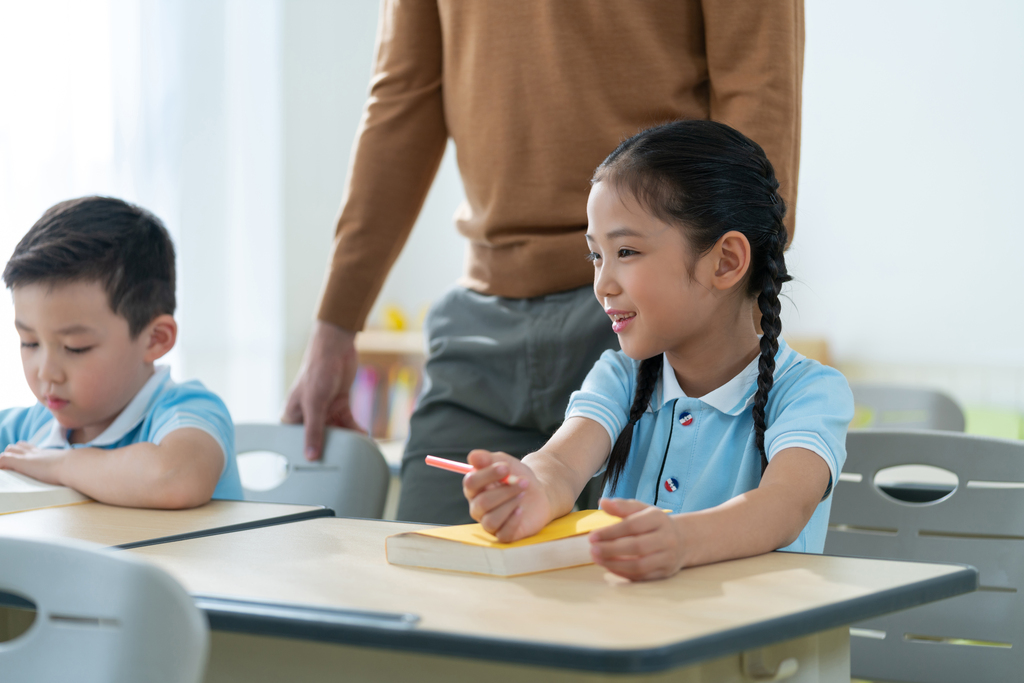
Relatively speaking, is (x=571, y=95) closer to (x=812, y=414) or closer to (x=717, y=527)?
(x=812, y=414)

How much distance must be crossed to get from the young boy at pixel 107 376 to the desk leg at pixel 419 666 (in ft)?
1.26

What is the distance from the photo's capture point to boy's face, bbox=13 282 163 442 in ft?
4.06

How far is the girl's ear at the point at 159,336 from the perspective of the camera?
4.40 ft

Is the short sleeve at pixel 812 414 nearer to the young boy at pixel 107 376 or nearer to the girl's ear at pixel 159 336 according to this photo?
the young boy at pixel 107 376

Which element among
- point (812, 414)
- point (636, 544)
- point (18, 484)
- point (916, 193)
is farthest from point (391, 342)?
point (636, 544)

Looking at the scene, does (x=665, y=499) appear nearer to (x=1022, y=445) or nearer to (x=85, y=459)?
(x=1022, y=445)

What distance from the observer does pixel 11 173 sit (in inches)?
86.2

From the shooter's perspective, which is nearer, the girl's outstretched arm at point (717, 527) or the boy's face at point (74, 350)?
the girl's outstretched arm at point (717, 527)

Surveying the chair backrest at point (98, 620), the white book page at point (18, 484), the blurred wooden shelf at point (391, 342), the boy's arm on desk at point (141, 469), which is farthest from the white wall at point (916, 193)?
the chair backrest at point (98, 620)

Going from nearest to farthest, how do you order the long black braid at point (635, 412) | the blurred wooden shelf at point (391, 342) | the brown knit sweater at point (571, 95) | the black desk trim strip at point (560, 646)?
the black desk trim strip at point (560, 646), the long black braid at point (635, 412), the brown knit sweater at point (571, 95), the blurred wooden shelf at point (391, 342)

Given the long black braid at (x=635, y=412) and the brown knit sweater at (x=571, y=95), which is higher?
the brown knit sweater at (x=571, y=95)

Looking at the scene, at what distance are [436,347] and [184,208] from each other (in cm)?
166

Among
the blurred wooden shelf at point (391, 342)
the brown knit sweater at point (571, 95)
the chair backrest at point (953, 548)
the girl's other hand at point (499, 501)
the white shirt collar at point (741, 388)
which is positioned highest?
the brown knit sweater at point (571, 95)

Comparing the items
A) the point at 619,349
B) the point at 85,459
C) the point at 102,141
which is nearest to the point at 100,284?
the point at 85,459
